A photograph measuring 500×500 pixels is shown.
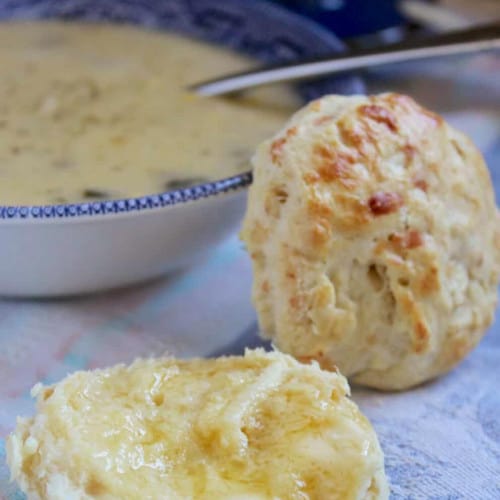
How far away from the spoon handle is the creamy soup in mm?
48

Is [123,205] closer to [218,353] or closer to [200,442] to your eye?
[218,353]

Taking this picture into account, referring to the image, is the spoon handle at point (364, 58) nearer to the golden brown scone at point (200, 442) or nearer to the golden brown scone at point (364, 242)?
the golden brown scone at point (364, 242)

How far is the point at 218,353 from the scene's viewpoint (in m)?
1.71

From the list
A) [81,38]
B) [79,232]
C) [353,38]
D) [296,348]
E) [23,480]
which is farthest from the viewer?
[353,38]

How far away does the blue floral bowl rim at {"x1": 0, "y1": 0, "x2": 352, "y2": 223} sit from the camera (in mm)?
1542

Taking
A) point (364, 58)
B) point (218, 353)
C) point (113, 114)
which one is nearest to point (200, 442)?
point (218, 353)

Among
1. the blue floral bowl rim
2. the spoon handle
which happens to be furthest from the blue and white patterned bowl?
the spoon handle

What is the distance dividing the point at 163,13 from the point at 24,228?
1.35 meters

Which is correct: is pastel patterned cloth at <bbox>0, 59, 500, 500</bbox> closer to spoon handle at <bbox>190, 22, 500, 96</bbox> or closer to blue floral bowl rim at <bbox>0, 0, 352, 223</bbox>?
blue floral bowl rim at <bbox>0, 0, 352, 223</bbox>

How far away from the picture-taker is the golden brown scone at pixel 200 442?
1.21 m

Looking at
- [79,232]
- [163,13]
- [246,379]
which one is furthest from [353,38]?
[246,379]

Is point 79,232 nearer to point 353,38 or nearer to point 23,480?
point 23,480

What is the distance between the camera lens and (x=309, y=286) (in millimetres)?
1482

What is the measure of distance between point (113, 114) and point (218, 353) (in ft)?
2.42
